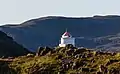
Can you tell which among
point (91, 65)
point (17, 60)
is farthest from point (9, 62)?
point (91, 65)

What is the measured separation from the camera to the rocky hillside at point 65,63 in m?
51.8

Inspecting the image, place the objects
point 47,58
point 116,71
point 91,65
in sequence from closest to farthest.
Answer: point 116,71
point 91,65
point 47,58

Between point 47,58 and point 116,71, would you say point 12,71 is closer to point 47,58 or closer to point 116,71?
point 47,58

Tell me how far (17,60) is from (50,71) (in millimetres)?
5663

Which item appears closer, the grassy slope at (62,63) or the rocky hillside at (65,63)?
the rocky hillside at (65,63)

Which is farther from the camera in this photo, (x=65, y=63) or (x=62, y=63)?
(x=62, y=63)

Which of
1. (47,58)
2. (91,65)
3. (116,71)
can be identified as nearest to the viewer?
(116,71)

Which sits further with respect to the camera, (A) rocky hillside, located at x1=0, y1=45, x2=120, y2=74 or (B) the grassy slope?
(B) the grassy slope

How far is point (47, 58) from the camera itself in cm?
5644

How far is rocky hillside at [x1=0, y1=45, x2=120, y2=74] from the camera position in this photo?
170 feet

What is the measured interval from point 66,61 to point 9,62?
6672mm

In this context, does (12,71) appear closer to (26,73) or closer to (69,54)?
(26,73)

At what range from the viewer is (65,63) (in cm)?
5406

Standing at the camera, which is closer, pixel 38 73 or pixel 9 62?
pixel 38 73
